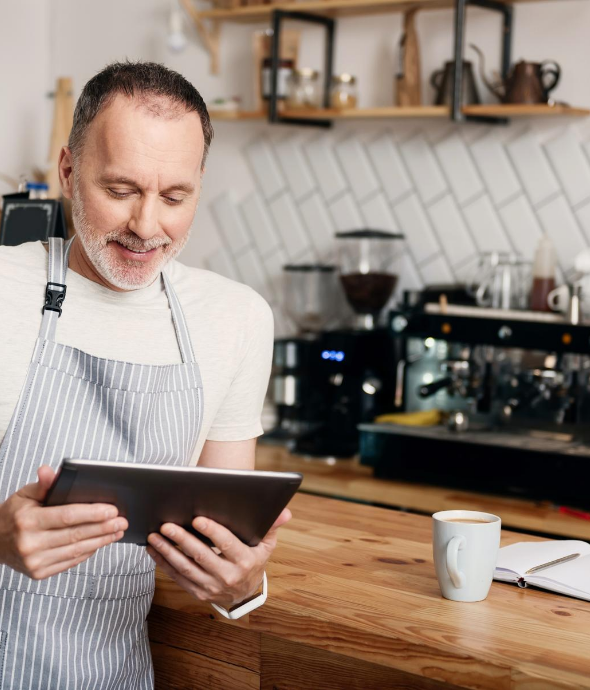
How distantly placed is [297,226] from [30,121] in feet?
4.10

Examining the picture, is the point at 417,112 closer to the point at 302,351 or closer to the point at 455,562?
the point at 302,351

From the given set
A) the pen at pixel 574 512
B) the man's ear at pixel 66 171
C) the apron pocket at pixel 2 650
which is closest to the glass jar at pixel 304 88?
the pen at pixel 574 512

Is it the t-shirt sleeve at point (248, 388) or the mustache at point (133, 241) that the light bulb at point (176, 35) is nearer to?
the t-shirt sleeve at point (248, 388)

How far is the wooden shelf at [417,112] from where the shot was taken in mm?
2904

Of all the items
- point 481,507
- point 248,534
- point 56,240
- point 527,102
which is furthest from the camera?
point 527,102

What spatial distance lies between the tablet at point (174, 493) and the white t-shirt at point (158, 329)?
1.04ft

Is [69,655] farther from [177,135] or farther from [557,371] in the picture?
[557,371]

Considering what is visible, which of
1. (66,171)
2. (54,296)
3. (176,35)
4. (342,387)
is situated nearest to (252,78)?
(176,35)

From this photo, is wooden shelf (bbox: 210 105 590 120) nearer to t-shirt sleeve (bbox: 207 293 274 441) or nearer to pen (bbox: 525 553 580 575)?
t-shirt sleeve (bbox: 207 293 274 441)

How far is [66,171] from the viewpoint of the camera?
1514mm

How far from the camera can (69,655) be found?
53.7 inches

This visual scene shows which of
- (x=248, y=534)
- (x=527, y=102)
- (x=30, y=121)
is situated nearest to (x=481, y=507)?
(x=527, y=102)

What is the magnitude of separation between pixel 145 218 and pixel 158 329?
20cm

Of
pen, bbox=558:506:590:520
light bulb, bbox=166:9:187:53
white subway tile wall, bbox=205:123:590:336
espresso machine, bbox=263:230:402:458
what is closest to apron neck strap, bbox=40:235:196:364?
pen, bbox=558:506:590:520
